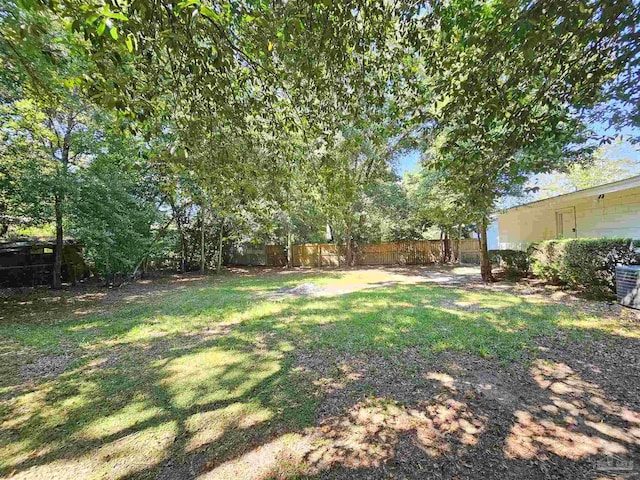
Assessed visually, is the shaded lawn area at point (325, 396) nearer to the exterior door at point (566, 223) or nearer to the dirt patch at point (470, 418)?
the dirt patch at point (470, 418)

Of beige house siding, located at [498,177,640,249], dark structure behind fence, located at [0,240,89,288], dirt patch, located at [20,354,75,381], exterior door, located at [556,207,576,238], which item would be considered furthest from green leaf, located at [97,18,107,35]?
exterior door, located at [556,207,576,238]

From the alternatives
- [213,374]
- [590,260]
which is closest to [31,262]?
[213,374]

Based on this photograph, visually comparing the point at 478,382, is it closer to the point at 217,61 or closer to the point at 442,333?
the point at 442,333

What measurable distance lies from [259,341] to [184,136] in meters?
2.85

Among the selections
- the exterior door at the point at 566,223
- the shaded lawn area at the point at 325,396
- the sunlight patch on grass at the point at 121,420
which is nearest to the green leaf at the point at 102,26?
the shaded lawn area at the point at 325,396

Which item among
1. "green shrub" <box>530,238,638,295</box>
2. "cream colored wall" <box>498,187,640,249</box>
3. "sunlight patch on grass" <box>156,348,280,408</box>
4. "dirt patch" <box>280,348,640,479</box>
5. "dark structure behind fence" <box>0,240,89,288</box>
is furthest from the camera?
"dark structure behind fence" <box>0,240,89,288</box>

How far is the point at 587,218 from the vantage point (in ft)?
30.2

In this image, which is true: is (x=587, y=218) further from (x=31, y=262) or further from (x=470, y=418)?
(x=31, y=262)

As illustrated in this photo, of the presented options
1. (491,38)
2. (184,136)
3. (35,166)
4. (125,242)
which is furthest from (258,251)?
(491,38)

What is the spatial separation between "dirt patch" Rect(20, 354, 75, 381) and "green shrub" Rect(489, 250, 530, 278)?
1072 cm

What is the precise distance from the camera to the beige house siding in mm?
7703

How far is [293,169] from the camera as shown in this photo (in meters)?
4.38

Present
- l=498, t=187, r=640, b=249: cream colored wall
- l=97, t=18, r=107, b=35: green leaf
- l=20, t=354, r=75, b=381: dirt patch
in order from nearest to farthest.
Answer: l=97, t=18, r=107, b=35: green leaf
l=20, t=354, r=75, b=381: dirt patch
l=498, t=187, r=640, b=249: cream colored wall

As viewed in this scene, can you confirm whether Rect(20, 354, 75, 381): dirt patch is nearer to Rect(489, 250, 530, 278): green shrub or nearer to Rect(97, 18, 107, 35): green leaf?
Rect(97, 18, 107, 35): green leaf
